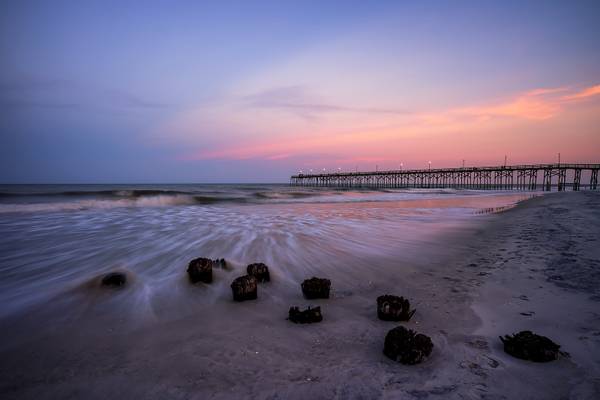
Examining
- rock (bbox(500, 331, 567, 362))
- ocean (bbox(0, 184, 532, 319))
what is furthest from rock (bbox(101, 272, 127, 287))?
rock (bbox(500, 331, 567, 362))

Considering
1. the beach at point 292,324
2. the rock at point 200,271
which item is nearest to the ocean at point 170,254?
the beach at point 292,324

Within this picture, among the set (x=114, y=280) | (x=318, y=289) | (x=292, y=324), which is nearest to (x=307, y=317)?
(x=292, y=324)

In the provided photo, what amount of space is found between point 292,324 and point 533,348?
2.22 meters

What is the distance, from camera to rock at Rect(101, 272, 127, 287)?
4.79 m

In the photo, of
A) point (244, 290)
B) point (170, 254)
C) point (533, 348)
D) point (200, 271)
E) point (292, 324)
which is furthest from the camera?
point (170, 254)

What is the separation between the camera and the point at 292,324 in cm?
342

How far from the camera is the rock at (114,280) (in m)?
4.79

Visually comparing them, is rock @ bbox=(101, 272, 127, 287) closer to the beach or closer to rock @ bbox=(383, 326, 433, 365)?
the beach

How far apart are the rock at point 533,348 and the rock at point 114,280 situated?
5.09 metres

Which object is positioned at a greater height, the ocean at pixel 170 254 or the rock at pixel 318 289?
the rock at pixel 318 289

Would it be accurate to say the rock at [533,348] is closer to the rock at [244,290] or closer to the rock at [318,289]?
the rock at [318,289]

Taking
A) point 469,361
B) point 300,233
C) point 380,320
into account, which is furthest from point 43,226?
point 469,361

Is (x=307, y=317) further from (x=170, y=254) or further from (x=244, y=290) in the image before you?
(x=170, y=254)

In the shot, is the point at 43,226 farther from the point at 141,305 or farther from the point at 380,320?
the point at 380,320
